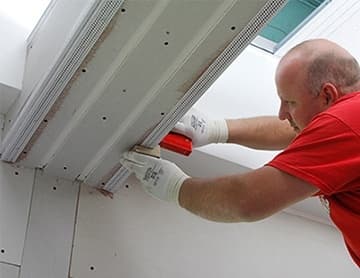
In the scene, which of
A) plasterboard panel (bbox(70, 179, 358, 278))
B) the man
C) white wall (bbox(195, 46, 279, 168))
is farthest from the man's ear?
plasterboard panel (bbox(70, 179, 358, 278))

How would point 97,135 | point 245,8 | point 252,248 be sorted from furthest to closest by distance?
1. point 252,248
2. point 97,135
3. point 245,8

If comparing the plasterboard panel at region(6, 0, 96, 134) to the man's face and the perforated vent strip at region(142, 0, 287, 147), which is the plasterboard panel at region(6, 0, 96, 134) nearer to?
the perforated vent strip at region(142, 0, 287, 147)

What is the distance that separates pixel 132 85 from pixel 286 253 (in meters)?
1.08

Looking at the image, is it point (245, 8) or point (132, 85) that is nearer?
point (245, 8)

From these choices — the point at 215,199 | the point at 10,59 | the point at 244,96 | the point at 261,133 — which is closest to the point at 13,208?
the point at 10,59

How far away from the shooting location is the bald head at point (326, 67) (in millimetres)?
1550

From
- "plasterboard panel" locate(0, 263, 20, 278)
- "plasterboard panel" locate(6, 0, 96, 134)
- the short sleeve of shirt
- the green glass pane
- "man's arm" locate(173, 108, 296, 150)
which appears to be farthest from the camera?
the green glass pane

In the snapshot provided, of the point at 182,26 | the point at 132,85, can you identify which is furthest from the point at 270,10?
the point at 132,85

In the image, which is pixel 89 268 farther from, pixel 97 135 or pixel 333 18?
pixel 333 18

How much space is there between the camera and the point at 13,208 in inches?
70.4

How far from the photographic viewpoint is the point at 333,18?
7.11ft

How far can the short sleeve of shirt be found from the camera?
51.6 inches

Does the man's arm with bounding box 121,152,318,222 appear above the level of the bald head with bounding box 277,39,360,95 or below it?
below

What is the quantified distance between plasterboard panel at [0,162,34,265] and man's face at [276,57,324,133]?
77cm
